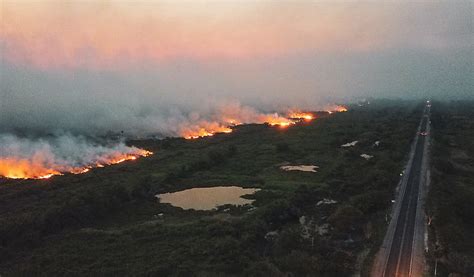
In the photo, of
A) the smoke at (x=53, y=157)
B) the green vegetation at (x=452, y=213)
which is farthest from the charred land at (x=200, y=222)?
the smoke at (x=53, y=157)

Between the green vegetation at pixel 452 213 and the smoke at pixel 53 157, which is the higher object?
the smoke at pixel 53 157

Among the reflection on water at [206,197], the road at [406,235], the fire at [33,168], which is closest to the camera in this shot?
the road at [406,235]

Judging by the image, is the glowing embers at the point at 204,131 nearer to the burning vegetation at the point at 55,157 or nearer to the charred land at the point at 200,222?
the burning vegetation at the point at 55,157

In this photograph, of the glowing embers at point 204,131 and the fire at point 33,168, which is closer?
the fire at point 33,168

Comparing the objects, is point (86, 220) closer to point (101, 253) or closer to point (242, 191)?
point (101, 253)

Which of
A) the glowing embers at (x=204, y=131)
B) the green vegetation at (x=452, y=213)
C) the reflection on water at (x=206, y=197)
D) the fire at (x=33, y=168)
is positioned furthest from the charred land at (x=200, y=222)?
the glowing embers at (x=204, y=131)

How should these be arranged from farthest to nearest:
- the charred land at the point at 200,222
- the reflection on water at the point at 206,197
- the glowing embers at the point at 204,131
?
the glowing embers at the point at 204,131
the reflection on water at the point at 206,197
the charred land at the point at 200,222

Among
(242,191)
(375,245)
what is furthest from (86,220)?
(375,245)
